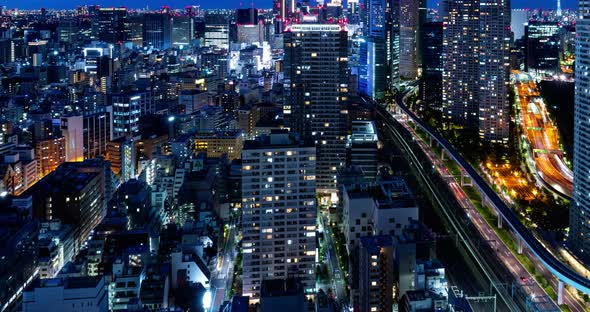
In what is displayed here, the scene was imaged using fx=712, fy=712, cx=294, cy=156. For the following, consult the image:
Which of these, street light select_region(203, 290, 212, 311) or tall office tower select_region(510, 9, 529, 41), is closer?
street light select_region(203, 290, 212, 311)

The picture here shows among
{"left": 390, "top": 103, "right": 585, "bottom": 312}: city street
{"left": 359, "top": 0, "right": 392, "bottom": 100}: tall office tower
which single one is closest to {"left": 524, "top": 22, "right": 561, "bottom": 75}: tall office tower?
{"left": 359, "top": 0, "right": 392, "bottom": 100}: tall office tower

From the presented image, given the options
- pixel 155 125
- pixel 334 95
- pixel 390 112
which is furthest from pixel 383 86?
pixel 334 95

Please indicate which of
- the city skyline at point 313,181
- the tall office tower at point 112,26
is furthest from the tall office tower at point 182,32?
the city skyline at point 313,181

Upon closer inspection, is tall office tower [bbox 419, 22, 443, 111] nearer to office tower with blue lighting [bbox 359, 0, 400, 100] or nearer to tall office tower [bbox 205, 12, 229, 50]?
office tower with blue lighting [bbox 359, 0, 400, 100]

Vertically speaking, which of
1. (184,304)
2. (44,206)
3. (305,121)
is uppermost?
(305,121)

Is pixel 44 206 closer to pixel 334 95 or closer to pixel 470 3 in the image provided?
pixel 334 95

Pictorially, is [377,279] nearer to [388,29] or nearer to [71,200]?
[71,200]
